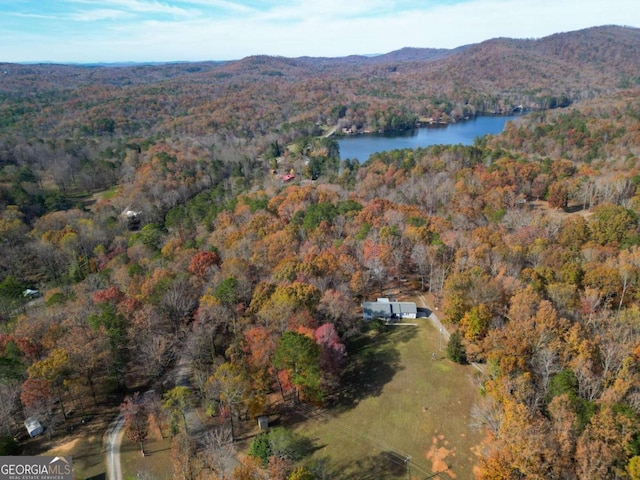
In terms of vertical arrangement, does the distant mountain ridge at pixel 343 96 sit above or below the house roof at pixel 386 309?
above

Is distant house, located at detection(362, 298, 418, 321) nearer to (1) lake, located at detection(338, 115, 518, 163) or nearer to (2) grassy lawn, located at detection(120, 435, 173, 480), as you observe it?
(2) grassy lawn, located at detection(120, 435, 173, 480)

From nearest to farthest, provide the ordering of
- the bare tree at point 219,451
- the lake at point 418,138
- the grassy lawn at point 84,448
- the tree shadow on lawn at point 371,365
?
1. the bare tree at point 219,451
2. the grassy lawn at point 84,448
3. the tree shadow on lawn at point 371,365
4. the lake at point 418,138

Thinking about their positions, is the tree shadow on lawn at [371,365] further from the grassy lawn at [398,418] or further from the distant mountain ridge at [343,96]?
the distant mountain ridge at [343,96]

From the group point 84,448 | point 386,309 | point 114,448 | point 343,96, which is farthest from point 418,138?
point 84,448

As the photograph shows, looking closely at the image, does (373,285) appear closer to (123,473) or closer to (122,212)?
(123,473)

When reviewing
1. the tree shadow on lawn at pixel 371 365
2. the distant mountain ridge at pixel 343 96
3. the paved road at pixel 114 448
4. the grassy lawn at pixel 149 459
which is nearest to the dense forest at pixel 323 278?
the tree shadow on lawn at pixel 371 365
